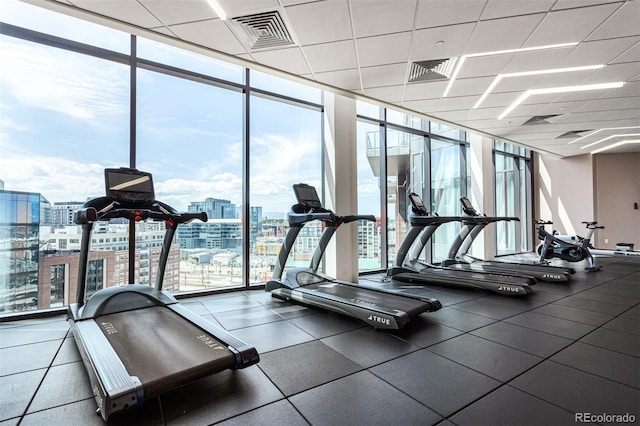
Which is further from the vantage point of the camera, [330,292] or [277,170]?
[277,170]

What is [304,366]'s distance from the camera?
2.28m

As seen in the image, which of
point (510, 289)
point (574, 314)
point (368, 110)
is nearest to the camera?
point (574, 314)

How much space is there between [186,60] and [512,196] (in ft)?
33.6

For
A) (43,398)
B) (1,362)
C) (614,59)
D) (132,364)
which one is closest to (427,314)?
(132,364)

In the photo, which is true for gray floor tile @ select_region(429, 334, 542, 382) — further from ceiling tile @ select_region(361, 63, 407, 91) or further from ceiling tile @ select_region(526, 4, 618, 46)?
ceiling tile @ select_region(361, 63, 407, 91)

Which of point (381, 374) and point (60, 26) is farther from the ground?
point (60, 26)

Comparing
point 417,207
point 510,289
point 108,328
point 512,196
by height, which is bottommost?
point 510,289

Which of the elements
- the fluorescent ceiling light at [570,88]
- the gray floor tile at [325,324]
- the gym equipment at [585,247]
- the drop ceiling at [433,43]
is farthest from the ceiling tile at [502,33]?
the gym equipment at [585,247]

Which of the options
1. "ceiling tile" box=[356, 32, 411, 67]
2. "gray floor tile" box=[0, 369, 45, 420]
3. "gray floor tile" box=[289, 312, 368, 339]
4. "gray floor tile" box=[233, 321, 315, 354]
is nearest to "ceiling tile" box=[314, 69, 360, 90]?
"ceiling tile" box=[356, 32, 411, 67]

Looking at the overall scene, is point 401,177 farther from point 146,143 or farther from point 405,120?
point 146,143

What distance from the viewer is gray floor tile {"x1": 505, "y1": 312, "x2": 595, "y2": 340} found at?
2.95m

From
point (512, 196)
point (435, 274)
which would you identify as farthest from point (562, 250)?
point (435, 274)

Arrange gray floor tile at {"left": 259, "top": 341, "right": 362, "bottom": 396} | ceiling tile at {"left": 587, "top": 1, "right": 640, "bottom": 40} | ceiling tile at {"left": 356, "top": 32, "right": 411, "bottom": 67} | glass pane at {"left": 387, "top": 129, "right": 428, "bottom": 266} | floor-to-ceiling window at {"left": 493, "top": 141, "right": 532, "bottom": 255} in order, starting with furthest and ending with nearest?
floor-to-ceiling window at {"left": 493, "top": 141, "right": 532, "bottom": 255} → glass pane at {"left": 387, "top": 129, "right": 428, "bottom": 266} → ceiling tile at {"left": 356, "top": 32, "right": 411, "bottom": 67} → ceiling tile at {"left": 587, "top": 1, "right": 640, "bottom": 40} → gray floor tile at {"left": 259, "top": 341, "right": 362, "bottom": 396}

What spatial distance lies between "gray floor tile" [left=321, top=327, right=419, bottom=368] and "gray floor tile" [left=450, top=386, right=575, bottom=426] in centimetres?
73
